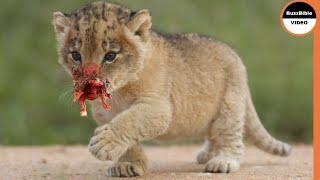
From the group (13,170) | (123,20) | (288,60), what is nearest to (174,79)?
(123,20)

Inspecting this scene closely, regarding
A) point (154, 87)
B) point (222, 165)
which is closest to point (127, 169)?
point (154, 87)

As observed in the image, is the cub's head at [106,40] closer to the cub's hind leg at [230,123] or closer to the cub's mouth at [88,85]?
the cub's mouth at [88,85]

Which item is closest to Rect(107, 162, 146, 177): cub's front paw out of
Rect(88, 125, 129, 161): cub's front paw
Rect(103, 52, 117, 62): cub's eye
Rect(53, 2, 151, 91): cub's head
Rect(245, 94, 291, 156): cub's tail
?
Answer: Rect(88, 125, 129, 161): cub's front paw

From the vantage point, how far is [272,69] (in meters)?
12.8

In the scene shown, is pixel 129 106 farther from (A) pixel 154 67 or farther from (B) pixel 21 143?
(B) pixel 21 143

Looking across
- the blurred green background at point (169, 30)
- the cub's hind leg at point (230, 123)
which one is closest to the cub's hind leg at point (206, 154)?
the cub's hind leg at point (230, 123)

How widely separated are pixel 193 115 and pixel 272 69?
5.87 meters

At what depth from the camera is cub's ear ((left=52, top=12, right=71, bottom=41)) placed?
6387 mm

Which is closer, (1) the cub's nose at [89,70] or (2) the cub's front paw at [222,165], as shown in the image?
(1) the cub's nose at [89,70]

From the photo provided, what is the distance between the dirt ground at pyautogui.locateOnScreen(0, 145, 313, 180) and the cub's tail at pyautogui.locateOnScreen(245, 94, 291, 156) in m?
0.14

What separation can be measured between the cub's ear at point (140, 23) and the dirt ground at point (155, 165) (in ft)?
3.82

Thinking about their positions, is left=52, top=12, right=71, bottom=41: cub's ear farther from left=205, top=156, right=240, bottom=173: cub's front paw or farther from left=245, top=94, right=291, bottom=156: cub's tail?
left=245, top=94, right=291, bottom=156: cub's tail

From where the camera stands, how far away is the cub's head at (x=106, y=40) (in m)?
6.09

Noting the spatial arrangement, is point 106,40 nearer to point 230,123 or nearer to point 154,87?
point 154,87
